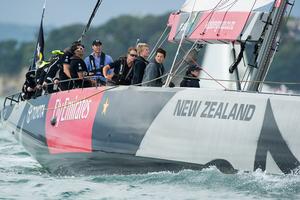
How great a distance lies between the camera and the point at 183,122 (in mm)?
9477

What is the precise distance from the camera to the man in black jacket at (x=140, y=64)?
1055cm

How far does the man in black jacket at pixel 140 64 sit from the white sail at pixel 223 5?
0.57m

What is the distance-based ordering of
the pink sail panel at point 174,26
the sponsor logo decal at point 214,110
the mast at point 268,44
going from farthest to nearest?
the pink sail panel at point 174,26 → the mast at point 268,44 → the sponsor logo decal at point 214,110

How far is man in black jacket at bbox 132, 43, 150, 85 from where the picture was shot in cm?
1055

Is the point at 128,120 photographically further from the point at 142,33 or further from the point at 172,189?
the point at 142,33

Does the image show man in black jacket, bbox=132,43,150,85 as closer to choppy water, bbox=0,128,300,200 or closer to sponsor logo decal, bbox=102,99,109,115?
sponsor logo decal, bbox=102,99,109,115

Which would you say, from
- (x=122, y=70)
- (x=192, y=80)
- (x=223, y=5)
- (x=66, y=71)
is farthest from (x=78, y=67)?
(x=223, y=5)

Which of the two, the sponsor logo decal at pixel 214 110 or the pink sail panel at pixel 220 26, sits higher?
the pink sail panel at pixel 220 26

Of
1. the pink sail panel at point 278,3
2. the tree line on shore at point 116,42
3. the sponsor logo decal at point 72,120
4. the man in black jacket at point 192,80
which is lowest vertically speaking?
the sponsor logo decal at point 72,120

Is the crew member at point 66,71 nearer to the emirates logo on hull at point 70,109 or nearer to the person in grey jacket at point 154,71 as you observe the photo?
the emirates logo on hull at point 70,109

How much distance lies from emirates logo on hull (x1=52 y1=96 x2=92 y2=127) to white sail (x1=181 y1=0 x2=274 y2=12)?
1.30 m

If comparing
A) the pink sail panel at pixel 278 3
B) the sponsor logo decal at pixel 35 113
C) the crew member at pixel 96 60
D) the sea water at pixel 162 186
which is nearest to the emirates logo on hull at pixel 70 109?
the sponsor logo decal at pixel 35 113

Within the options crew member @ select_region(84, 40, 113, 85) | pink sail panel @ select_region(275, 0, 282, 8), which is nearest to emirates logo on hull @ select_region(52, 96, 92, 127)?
crew member @ select_region(84, 40, 113, 85)

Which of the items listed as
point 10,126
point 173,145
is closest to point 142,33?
point 10,126
